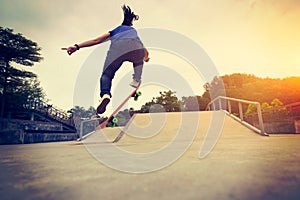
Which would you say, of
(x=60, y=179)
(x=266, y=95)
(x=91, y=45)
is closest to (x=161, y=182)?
(x=60, y=179)

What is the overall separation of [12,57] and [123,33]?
63.7 feet

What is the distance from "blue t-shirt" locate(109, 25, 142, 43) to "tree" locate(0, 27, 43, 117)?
18.4m

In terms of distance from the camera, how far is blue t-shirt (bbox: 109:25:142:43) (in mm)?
3487

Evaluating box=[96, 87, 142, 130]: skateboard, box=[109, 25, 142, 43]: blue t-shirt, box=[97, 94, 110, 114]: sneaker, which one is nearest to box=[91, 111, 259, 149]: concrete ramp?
box=[96, 87, 142, 130]: skateboard

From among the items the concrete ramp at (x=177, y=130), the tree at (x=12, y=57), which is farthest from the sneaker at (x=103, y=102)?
the tree at (x=12, y=57)

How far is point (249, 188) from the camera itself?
1043 mm

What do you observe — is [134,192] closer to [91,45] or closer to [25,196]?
[25,196]

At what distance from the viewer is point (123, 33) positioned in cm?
353

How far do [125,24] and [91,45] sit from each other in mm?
835

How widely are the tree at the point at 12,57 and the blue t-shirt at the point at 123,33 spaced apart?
18428 mm

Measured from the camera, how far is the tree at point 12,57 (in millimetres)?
17969

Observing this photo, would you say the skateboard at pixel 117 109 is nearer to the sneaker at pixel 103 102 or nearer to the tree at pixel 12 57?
the sneaker at pixel 103 102

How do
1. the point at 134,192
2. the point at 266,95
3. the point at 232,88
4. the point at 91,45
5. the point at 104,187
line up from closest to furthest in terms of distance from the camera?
the point at 134,192 → the point at 104,187 → the point at 91,45 → the point at 266,95 → the point at 232,88

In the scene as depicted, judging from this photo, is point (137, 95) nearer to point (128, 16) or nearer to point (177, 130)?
point (128, 16)
